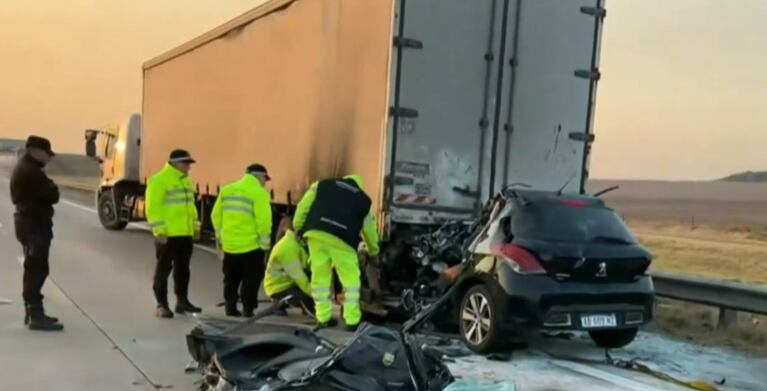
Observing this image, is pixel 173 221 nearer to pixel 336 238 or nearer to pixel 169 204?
pixel 169 204

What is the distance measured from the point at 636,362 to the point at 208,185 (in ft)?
28.7

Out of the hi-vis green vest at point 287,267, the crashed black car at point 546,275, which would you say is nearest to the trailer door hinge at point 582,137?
the crashed black car at point 546,275

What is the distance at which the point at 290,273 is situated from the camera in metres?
7.81

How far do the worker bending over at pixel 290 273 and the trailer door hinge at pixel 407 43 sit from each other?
6.87ft

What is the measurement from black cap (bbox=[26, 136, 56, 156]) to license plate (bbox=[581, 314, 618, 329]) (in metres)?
4.97

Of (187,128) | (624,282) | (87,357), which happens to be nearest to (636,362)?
(624,282)

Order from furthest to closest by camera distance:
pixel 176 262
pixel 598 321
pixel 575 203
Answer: pixel 176 262
pixel 575 203
pixel 598 321

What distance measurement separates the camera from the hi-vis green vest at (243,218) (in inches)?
316

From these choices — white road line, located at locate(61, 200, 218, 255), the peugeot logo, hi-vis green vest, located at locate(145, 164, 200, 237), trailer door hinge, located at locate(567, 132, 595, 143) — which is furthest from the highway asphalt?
white road line, located at locate(61, 200, 218, 255)

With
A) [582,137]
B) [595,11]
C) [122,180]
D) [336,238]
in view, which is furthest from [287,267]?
[122,180]

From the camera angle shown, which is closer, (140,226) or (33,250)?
(33,250)

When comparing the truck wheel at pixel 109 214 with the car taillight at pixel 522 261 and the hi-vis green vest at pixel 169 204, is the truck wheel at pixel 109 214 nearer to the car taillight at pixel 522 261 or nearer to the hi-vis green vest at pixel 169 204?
the hi-vis green vest at pixel 169 204

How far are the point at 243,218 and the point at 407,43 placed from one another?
7.86ft

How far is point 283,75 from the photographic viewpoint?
10.3m
